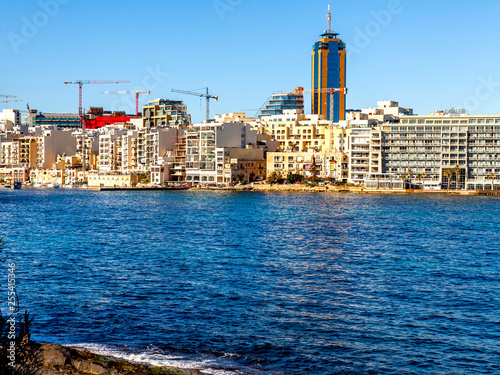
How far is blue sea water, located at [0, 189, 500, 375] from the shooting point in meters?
23.1

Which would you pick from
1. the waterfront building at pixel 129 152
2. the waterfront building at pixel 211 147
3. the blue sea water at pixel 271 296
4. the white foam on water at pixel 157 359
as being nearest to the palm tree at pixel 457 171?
the waterfront building at pixel 211 147

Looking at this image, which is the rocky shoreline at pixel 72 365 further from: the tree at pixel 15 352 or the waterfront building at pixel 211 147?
the waterfront building at pixel 211 147

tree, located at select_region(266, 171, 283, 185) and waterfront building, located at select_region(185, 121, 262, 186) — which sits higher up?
waterfront building, located at select_region(185, 121, 262, 186)

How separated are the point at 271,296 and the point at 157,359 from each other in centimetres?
1092

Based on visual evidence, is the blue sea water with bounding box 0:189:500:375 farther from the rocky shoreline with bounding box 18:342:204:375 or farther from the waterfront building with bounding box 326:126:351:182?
the waterfront building with bounding box 326:126:351:182

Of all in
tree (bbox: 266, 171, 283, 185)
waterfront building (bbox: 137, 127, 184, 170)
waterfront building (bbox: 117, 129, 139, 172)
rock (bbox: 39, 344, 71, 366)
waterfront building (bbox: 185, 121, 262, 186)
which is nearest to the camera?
rock (bbox: 39, 344, 71, 366)

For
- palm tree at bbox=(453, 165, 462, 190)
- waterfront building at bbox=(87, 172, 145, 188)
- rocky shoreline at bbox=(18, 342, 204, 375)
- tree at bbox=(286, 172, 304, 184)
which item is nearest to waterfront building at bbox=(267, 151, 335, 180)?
tree at bbox=(286, 172, 304, 184)

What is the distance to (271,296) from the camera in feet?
106

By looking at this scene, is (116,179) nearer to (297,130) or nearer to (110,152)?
(110,152)

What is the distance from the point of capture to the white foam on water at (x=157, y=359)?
2116 centimetres

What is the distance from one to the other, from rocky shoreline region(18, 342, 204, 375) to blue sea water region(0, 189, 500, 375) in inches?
63.6

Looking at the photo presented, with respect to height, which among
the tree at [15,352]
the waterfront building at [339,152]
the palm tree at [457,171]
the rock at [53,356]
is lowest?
the rock at [53,356]

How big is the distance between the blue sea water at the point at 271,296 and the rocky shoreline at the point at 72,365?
63.6 inches

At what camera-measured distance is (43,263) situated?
42.1 meters
